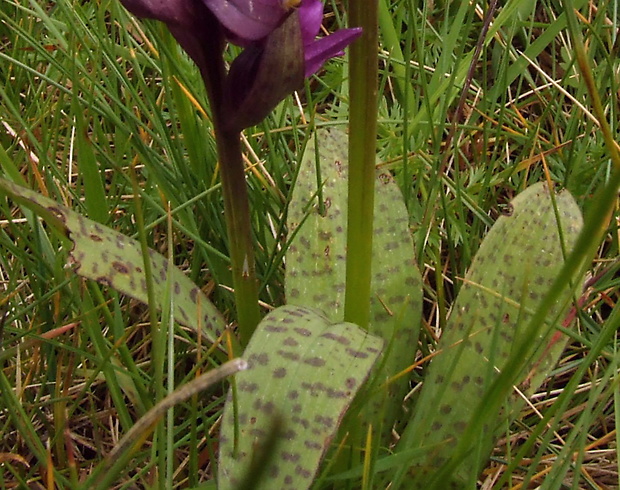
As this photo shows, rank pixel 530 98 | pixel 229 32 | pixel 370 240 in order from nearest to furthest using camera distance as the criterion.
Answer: pixel 229 32, pixel 370 240, pixel 530 98

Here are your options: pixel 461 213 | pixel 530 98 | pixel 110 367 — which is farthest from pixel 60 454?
pixel 530 98

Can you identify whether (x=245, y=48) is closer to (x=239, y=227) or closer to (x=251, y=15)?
(x=251, y=15)

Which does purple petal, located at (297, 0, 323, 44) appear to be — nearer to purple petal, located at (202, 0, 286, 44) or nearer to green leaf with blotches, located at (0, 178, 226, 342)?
purple petal, located at (202, 0, 286, 44)

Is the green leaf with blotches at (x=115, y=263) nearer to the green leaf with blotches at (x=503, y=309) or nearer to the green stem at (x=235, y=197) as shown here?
the green stem at (x=235, y=197)

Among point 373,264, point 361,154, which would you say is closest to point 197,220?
point 373,264

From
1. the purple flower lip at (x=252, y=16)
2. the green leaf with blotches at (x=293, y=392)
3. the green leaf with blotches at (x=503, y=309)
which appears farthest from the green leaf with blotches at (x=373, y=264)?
the purple flower lip at (x=252, y=16)

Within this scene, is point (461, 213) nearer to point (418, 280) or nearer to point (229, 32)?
point (418, 280)

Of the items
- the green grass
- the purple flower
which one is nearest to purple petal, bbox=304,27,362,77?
the purple flower
